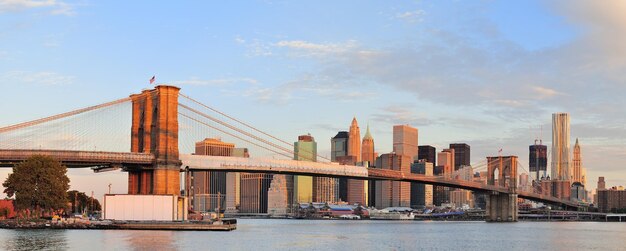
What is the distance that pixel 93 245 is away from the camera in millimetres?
62188

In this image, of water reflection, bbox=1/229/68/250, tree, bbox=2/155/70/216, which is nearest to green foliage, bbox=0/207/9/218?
tree, bbox=2/155/70/216

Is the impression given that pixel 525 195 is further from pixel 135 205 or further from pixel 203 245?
pixel 203 245

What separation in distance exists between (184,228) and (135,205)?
718 cm

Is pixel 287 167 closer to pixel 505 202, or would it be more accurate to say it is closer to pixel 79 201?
pixel 79 201

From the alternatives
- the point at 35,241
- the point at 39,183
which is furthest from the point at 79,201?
the point at 35,241

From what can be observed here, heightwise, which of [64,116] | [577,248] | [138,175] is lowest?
[577,248]

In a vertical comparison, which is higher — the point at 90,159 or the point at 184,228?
the point at 90,159

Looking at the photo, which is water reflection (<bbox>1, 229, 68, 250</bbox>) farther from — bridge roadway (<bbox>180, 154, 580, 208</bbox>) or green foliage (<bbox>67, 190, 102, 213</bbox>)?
green foliage (<bbox>67, 190, 102, 213</bbox>)

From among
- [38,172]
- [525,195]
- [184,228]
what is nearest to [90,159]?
[38,172]

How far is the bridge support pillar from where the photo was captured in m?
177

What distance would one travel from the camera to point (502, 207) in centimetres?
18088

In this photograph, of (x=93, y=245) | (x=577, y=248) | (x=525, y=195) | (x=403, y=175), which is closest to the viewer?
(x=93, y=245)

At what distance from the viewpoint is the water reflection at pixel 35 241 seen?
5889 cm

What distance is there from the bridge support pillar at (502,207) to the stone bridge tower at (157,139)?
327 feet
